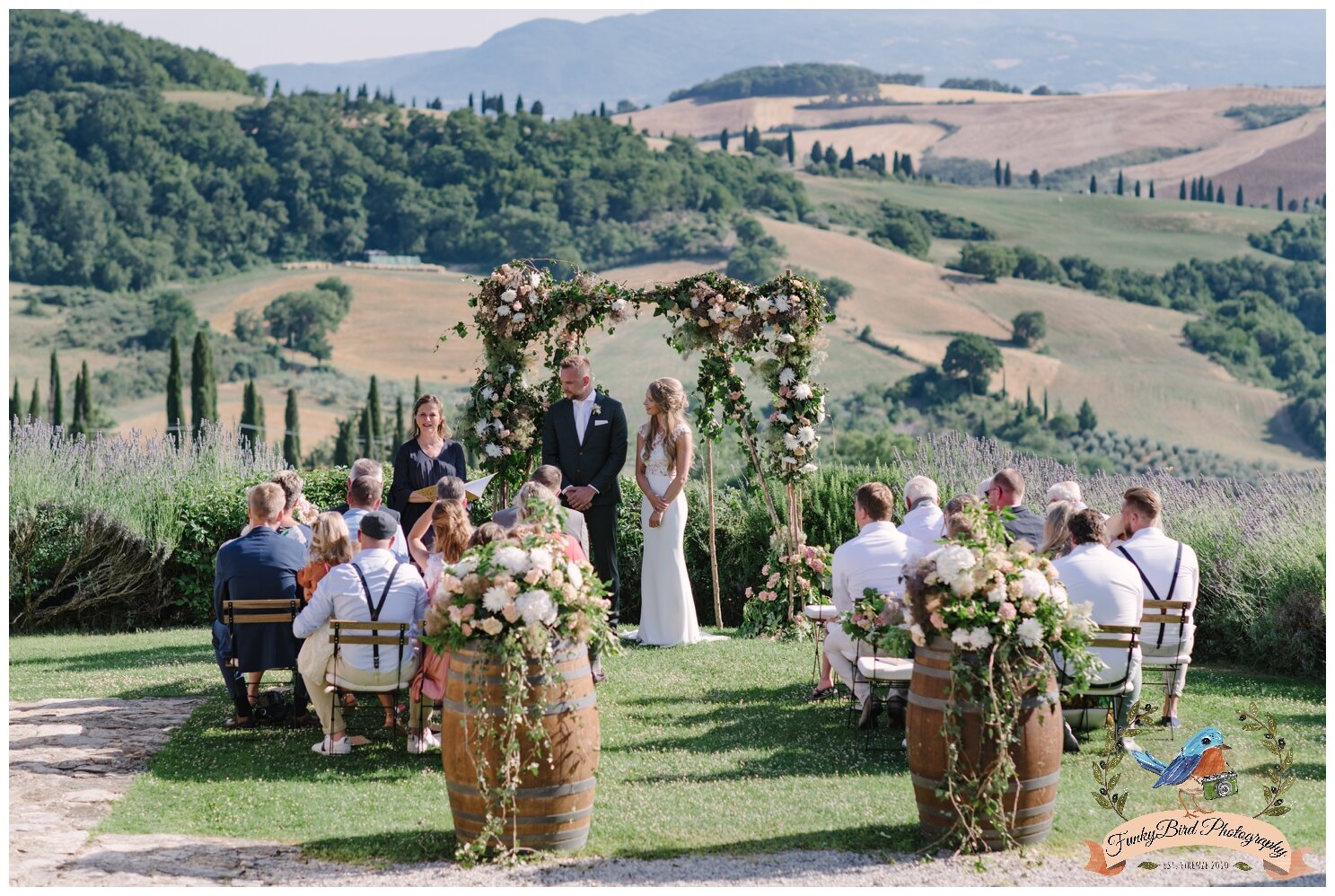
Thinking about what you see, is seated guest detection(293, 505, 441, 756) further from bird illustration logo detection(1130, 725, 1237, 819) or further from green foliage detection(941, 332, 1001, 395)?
green foliage detection(941, 332, 1001, 395)

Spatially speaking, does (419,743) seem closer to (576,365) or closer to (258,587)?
(258,587)

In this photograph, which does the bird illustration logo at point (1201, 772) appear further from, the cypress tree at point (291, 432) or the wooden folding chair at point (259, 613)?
the cypress tree at point (291, 432)

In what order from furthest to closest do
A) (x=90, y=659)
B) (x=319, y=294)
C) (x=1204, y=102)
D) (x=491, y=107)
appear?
(x=1204, y=102)
(x=491, y=107)
(x=319, y=294)
(x=90, y=659)

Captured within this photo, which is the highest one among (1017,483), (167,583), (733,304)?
(733,304)

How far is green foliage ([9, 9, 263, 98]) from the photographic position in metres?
121

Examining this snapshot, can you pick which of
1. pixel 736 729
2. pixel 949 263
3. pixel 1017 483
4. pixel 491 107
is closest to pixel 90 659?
pixel 736 729

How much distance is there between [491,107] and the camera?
141750 mm

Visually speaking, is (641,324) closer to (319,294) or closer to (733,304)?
(319,294)

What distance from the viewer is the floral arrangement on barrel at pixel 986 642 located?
4.73m

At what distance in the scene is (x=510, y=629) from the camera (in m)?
4.75

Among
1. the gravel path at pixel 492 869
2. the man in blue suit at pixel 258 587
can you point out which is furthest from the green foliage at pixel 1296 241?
the gravel path at pixel 492 869

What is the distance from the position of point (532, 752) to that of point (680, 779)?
1.31 m

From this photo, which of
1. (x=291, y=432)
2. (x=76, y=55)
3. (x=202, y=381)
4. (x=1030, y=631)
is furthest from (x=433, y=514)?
(x=76, y=55)

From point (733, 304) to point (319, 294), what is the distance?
8999cm
